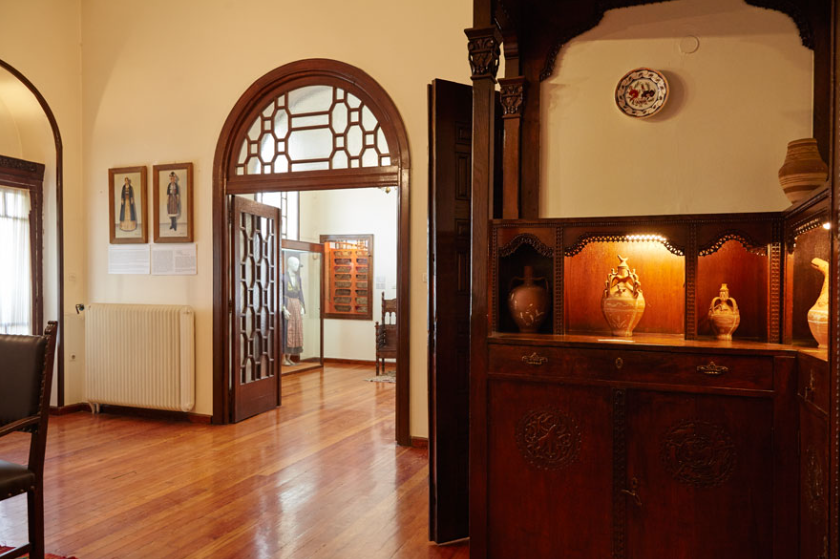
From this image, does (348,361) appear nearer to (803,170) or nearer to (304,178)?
(304,178)

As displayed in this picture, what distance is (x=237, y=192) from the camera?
5539 mm

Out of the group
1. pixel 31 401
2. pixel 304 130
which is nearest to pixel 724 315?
pixel 31 401

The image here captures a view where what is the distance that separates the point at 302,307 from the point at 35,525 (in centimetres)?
730

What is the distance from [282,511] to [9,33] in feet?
16.8

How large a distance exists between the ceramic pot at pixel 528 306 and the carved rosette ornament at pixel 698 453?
869 millimetres

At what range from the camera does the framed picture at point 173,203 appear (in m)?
5.68

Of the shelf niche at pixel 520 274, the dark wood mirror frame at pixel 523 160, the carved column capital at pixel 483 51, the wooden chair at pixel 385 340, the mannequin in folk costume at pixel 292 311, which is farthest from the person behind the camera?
the mannequin in folk costume at pixel 292 311

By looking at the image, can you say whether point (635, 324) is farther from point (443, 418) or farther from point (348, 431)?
point (348, 431)

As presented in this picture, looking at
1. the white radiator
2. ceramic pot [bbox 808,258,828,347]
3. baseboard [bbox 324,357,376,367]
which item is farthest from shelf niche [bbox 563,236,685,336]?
baseboard [bbox 324,357,376,367]

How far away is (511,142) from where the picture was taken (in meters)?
3.46

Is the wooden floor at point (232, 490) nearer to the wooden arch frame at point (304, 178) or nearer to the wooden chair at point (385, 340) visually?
the wooden arch frame at point (304, 178)

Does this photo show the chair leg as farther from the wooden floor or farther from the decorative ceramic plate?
the decorative ceramic plate

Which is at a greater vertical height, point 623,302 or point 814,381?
point 623,302

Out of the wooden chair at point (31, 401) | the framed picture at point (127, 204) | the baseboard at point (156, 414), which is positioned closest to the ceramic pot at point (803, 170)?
the wooden chair at point (31, 401)
